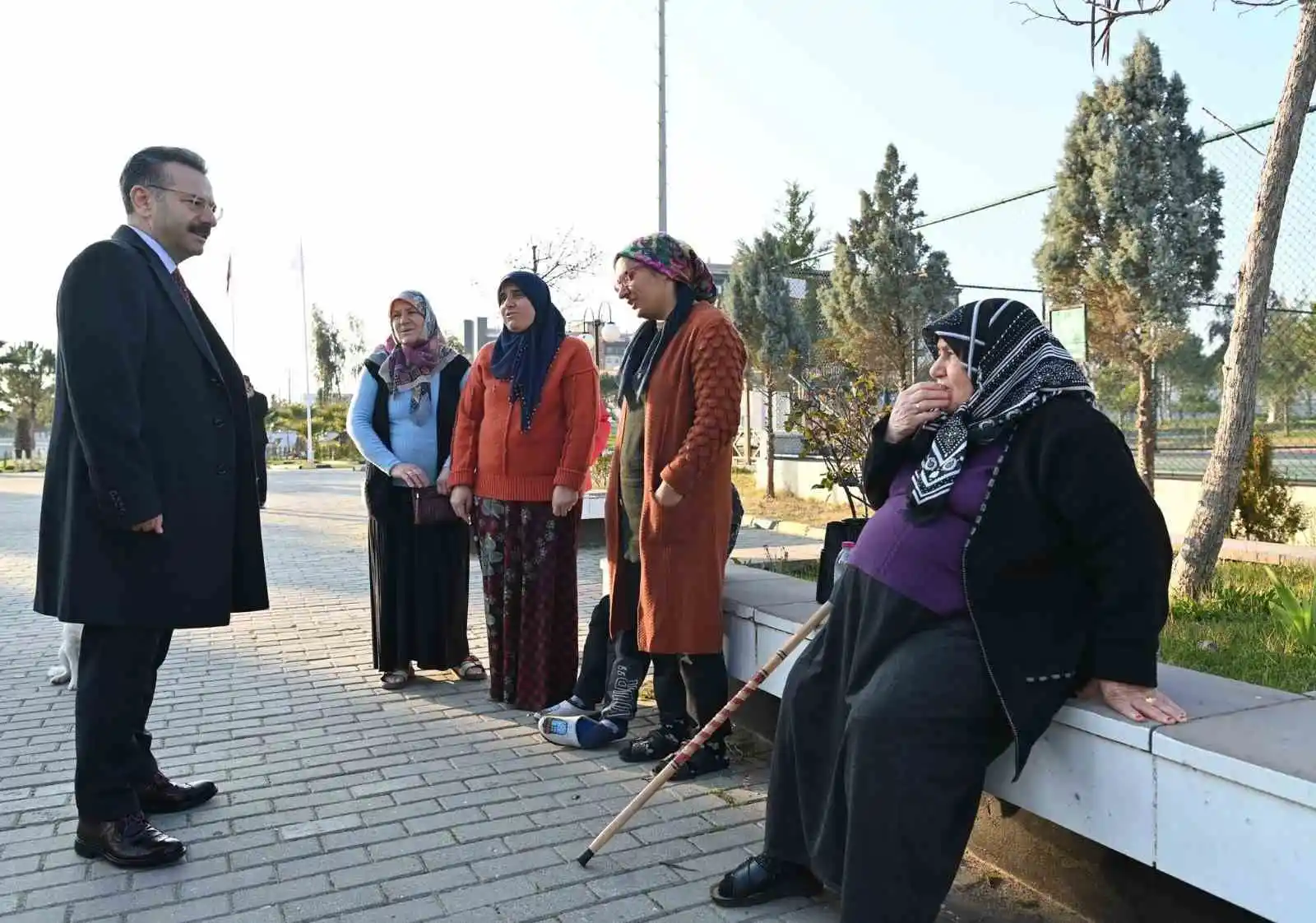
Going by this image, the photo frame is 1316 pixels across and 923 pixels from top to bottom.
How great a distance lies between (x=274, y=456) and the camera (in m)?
42.6

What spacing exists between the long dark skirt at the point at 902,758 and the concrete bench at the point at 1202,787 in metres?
0.19

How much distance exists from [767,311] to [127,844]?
15137 millimetres

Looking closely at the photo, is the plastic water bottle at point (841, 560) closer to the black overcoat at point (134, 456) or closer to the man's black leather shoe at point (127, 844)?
the black overcoat at point (134, 456)

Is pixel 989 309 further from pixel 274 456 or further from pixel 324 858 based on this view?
pixel 274 456

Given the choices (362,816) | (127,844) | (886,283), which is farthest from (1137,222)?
(127,844)

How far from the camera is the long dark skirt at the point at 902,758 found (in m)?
2.30

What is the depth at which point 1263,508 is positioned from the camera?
25.3 feet

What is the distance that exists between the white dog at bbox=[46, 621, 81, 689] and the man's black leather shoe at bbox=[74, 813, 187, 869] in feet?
6.14

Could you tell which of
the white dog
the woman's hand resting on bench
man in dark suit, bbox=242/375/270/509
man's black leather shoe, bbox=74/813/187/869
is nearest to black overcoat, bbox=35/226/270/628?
man in dark suit, bbox=242/375/270/509

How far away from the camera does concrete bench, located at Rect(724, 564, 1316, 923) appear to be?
1981 millimetres

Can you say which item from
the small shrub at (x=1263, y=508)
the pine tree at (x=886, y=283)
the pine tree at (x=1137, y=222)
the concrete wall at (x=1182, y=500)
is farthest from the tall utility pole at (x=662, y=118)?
the small shrub at (x=1263, y=508)

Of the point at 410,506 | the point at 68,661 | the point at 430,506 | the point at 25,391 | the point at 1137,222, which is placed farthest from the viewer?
the point at 25,391

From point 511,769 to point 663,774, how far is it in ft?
3.24

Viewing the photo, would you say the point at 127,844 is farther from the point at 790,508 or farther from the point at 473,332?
the point at 473,332
